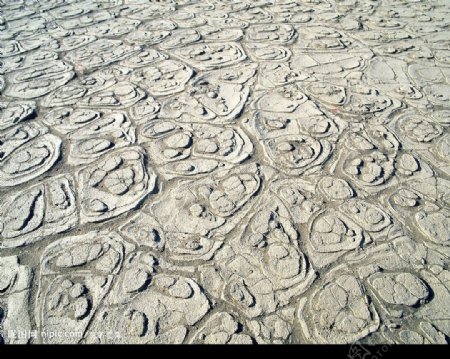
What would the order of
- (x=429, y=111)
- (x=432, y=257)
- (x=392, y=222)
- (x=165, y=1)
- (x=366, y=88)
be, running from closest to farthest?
(x=432, y=257), (x=392, y=222), (x=429, y=111), (x=366, y=88), (x=165, y=1)

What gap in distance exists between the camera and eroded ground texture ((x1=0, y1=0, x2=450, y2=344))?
1.93m

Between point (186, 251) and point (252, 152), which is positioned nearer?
point (186, 251)

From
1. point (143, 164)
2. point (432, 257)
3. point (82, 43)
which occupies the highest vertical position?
point (82, 43)

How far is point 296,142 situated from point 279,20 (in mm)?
2956

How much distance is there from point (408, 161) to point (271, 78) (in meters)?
1.74

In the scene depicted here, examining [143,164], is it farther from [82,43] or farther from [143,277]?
[82,43]

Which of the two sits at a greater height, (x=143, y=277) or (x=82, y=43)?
(x=82, y=43)

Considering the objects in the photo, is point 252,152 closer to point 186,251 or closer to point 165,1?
point 186,251

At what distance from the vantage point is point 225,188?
2.61 metres

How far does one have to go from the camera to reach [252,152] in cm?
291

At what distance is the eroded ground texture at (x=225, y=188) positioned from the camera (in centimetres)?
193

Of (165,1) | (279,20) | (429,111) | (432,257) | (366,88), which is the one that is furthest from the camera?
(165,1)

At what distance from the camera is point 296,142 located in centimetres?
301

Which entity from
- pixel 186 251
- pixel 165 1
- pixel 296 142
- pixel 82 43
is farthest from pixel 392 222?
pixel 165 1
